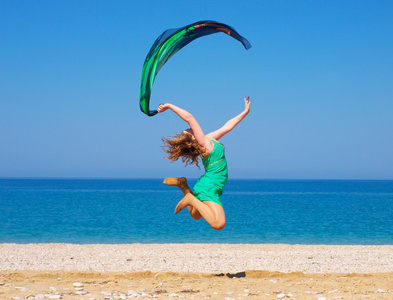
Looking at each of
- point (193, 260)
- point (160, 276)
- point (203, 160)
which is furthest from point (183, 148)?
point (193, 260)

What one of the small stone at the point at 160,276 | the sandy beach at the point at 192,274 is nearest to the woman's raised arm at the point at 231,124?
the sandy beach at the point at 192,274

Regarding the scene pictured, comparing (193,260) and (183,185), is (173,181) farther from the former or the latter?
(193,260)

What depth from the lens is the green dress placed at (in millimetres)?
7445

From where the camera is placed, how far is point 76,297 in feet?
24.0

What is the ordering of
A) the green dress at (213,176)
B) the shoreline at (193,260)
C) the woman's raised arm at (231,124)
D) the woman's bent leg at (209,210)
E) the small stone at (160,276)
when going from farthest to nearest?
the shoreline at (193,260) < the small stone at (160,276) < the woman's raised arm at (231,124) < the green dress at (213,176) < the woman's bent leg at (209,210)

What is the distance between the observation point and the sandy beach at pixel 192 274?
303 inches

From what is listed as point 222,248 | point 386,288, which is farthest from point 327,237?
point 386,288

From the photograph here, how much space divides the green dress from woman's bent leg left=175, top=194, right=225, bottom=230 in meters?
0.13

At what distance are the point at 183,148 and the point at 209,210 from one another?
3.50 feet

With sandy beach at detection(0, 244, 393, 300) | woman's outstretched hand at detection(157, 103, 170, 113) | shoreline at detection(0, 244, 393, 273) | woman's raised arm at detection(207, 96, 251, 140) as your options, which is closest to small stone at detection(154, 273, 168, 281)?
sandy beach at detection(0, 244, 393, 300)

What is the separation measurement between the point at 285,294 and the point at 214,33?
4277 mm

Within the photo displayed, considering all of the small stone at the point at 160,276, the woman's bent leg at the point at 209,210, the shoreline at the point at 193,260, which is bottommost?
the shoreline at the point at 193,260

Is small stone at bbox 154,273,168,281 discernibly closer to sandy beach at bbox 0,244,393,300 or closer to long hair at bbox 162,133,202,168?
sandy beach at bbox 0,244,393,300

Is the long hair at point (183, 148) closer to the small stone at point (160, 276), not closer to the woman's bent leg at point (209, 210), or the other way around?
the woman's bent leg at point (209, 210)
